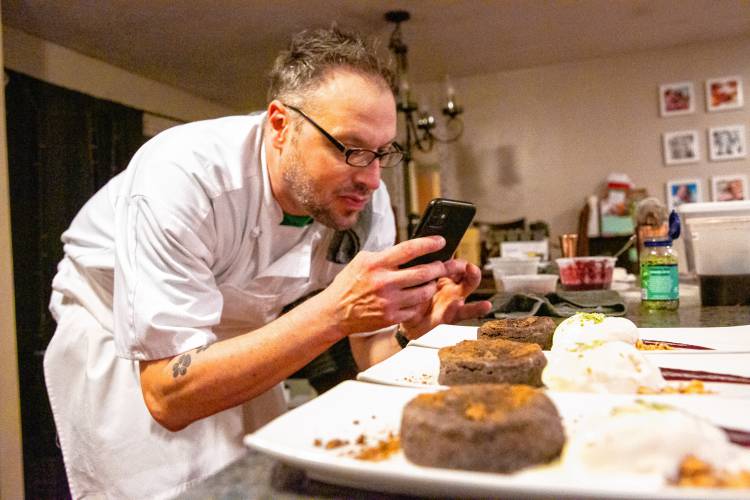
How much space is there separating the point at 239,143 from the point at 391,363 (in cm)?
79

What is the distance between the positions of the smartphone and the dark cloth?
1.12 ft

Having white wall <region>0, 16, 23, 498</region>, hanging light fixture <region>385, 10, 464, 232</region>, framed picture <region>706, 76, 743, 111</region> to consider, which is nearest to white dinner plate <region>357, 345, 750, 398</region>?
white wall <region>0, 16, 23, 498</region>

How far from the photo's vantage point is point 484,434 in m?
0.50

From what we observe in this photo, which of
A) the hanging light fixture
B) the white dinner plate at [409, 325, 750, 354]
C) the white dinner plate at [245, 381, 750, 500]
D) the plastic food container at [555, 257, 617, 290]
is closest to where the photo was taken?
the white dinner plate at [245, 381, 750, 500]

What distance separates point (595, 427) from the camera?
53cm

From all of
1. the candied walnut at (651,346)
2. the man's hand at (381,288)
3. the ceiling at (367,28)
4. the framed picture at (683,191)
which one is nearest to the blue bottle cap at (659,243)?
the candied walnut at (651,346)

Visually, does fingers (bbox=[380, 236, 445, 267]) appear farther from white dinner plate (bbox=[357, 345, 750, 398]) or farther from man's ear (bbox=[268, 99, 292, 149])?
man's ear (bbox=[268, 99, 292, 149])

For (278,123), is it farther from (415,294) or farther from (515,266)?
(515,266)

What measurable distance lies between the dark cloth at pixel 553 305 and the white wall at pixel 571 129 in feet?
15.2

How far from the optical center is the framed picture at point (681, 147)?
5578 mm

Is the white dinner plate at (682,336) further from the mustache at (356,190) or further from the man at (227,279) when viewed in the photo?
the mustache at (356,190)

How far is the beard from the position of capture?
56.7 inches

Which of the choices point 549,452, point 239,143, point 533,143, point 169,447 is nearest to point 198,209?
point 239,143

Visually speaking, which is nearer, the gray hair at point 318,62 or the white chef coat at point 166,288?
the white chef coat at point 166,288
